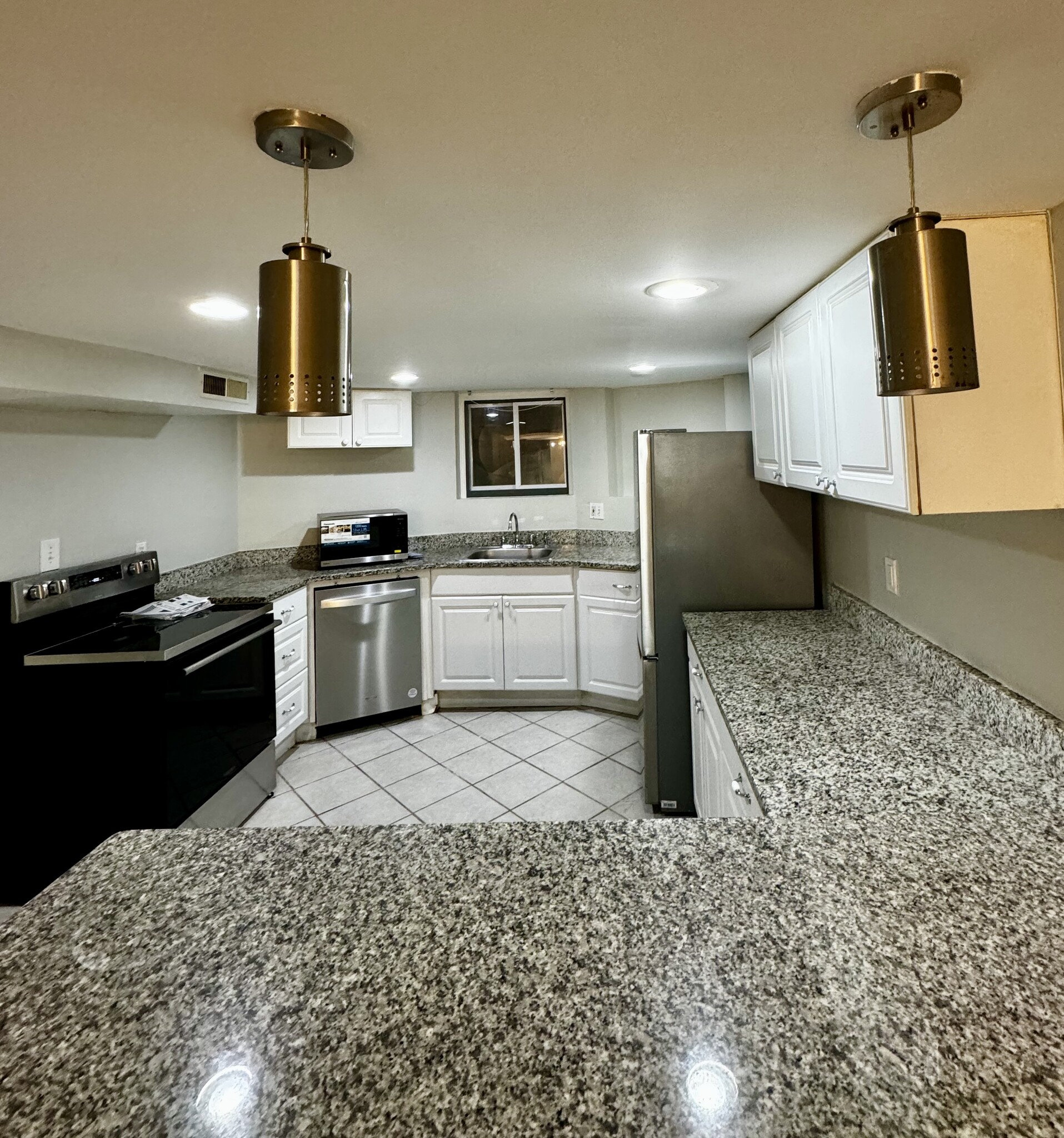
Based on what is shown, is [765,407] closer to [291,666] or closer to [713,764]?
[713,764]

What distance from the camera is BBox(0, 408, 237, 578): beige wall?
2461mm

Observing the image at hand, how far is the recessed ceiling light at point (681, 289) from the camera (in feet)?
6.17

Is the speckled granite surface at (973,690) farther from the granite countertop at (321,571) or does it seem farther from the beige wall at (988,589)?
the granite countertop at (321,571)

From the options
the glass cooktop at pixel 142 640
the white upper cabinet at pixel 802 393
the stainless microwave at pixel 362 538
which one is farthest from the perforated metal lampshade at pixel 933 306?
the stainless microwave at pixel 362 538

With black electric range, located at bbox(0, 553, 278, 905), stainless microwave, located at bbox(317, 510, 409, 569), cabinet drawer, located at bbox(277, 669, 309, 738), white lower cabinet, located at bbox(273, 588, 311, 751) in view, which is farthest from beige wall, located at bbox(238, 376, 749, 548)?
black electric range, located at bbox(0, 553, 278, 905)

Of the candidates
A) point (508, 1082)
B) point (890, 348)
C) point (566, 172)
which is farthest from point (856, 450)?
point (508, 1082)

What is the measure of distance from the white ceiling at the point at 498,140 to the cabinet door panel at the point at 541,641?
7.06 ft

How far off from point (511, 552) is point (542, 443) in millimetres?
831

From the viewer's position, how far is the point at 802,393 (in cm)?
197

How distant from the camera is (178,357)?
108 inches

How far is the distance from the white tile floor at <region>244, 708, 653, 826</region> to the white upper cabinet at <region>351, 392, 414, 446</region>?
181 cm

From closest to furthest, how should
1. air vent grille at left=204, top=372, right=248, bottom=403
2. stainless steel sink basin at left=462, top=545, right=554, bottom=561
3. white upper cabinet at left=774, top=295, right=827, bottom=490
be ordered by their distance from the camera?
white upper cabinet at left=774, top=295, right=827, bottom=490 < air vent grille at left=204, top=372, right=248, bottom=403 < stainless steel sink basin at left=462, top=545, right=554, bottom=561

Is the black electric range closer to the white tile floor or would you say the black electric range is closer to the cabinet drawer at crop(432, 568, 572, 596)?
the white tile floor

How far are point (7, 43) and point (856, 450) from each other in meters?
1.77
